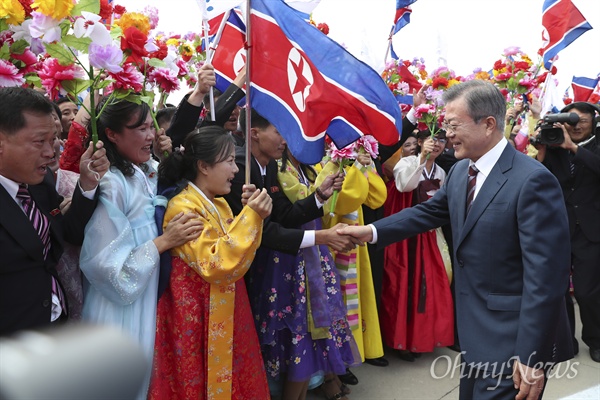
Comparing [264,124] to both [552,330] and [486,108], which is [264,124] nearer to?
[486,108]

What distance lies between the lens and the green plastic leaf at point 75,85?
213 cm

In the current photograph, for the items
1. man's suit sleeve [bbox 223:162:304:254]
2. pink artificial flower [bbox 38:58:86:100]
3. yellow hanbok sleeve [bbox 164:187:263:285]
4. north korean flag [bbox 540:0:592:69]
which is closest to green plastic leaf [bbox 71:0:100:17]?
pink artificial flower [bbox 38:58:86:100]

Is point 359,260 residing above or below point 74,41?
below

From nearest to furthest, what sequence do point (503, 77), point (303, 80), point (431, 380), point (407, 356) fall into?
point (303, 80)
point (431, 380)
point (407, 356)
point (503, 77)

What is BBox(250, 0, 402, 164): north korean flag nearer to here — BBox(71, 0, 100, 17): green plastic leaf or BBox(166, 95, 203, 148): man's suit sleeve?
BBox(166, 95, 203, 148): man's suit sleeve

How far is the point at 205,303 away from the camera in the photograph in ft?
8.01

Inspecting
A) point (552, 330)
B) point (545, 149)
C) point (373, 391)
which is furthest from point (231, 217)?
point (545, 149)

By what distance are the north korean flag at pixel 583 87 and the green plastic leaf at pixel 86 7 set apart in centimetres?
648

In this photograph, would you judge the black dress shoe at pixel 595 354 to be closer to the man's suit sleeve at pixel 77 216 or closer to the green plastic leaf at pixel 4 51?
the man's suit sleeve at pixel 77 216

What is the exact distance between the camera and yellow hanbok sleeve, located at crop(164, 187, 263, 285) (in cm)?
235

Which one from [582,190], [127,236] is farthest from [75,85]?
[582,190]

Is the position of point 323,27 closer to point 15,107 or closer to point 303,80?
point 303,80

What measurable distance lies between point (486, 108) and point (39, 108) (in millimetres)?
1720

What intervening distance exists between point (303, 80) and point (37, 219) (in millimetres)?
1249
